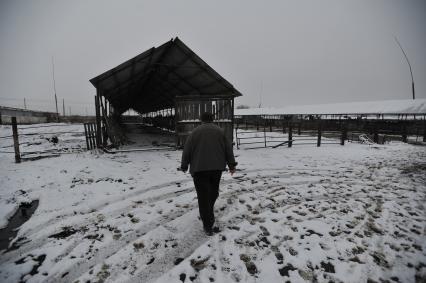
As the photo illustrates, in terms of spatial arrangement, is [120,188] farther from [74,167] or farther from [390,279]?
[390,279]

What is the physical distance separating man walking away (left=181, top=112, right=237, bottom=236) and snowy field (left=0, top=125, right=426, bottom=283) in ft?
1.75

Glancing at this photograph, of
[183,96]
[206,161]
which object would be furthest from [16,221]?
[183,96]

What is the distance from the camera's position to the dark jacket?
336 cm

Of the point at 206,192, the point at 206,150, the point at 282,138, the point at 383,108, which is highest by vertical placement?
the point at 383,108

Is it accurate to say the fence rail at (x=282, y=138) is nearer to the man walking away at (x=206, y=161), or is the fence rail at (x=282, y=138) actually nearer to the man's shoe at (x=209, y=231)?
the man walking away at (x=206, y=161)

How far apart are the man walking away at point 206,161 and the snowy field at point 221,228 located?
0.53 metres

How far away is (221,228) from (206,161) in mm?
1252

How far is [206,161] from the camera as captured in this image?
132 inches

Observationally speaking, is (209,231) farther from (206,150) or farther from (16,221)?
(16,221)

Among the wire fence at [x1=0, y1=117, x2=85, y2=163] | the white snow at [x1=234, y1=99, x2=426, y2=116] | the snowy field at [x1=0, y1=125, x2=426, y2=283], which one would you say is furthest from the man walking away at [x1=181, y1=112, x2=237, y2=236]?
the white snow at [x1=234, y1=99, x2=426, y2=116]

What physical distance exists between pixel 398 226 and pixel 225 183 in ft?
12.1

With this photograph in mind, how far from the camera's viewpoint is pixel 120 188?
217 inches

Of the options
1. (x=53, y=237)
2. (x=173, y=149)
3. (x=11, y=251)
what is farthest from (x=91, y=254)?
(x=173, y=149)

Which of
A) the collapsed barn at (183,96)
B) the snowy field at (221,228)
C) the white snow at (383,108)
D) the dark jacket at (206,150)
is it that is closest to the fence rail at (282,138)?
the collapsed barn at (183,96)
